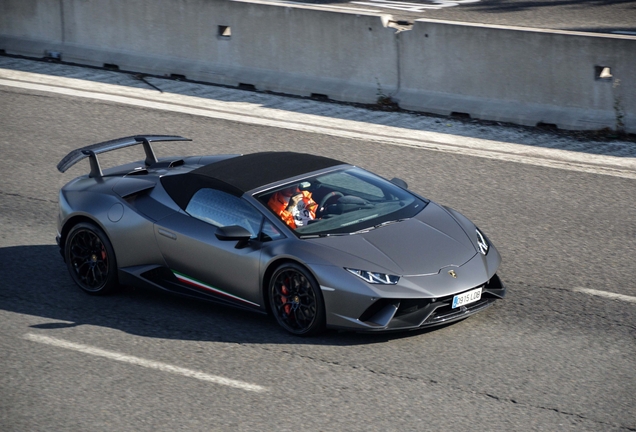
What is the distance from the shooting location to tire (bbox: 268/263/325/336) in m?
6.87

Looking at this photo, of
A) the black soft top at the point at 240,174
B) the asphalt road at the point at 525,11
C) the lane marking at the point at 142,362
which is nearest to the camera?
the lane marking at the point at 142,362

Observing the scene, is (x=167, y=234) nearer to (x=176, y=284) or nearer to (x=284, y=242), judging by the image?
(x=176, y=284)

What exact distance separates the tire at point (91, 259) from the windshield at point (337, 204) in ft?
5.52

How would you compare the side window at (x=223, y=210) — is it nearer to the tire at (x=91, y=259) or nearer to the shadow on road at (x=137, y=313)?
the shadow on road at (x=137, y=313)

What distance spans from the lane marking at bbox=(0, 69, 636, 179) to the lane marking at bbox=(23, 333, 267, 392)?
6.46 meters

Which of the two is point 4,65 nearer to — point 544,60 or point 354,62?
point 354,62

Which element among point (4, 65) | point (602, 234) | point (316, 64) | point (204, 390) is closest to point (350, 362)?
point (204, 390)

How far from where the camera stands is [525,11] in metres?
22.0

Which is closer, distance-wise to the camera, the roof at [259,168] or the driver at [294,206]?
the driver at [294,206]

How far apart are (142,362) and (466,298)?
8.40 ft

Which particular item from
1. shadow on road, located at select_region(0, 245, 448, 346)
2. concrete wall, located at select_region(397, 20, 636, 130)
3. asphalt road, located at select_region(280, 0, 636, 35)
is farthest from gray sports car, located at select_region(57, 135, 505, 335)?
asphalt road, located at select_region(280, 0, 636, 35)

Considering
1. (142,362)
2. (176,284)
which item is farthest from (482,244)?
(142,362)

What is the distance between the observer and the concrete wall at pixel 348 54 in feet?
41.1

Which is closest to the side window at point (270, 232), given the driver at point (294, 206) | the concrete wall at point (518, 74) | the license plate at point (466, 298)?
the driver at point (294, 206)
